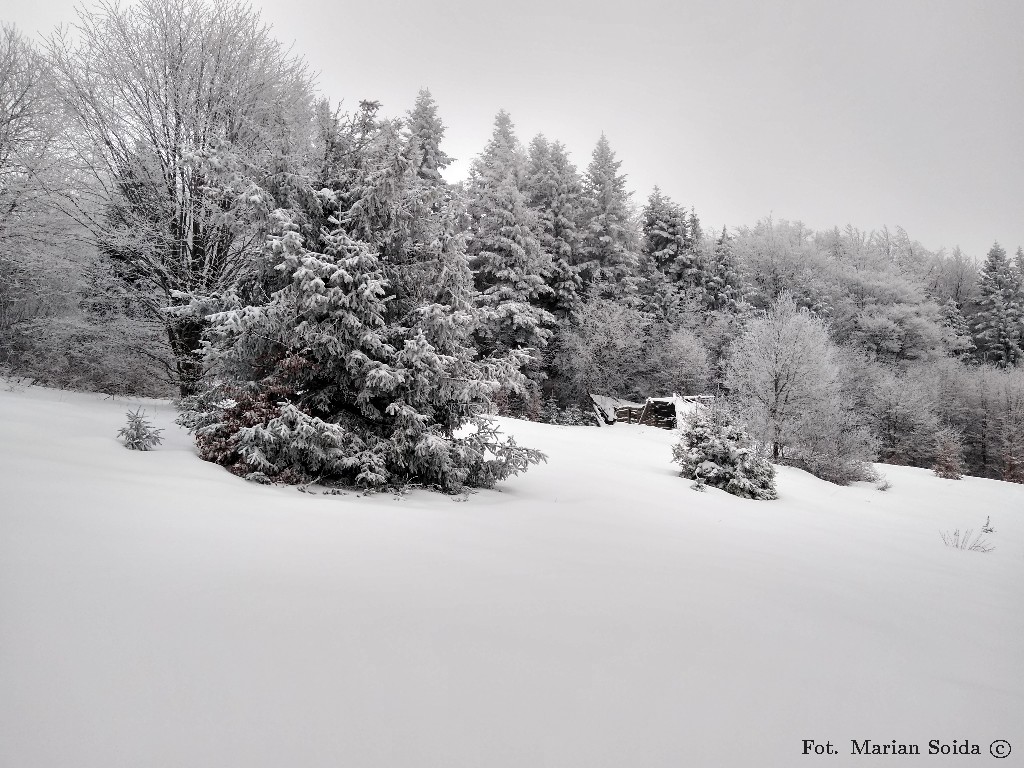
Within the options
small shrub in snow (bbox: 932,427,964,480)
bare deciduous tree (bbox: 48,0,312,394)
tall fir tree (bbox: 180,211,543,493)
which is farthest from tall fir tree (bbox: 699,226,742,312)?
tall fir tree (bbox: 180,211,543,493)

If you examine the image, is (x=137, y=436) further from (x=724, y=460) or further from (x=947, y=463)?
(x=947, y=463)

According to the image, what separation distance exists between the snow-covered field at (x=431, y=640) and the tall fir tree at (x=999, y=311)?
48.5 meters

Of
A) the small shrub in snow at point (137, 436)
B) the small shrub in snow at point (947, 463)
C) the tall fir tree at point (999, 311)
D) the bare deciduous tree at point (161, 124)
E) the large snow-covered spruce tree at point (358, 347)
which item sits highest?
the tall fir tree at point (999, 311)

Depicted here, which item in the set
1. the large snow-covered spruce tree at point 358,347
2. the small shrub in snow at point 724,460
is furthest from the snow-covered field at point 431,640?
the small shrub in snow at point 724,460

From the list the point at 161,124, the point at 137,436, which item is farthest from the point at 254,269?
the point at 161,124

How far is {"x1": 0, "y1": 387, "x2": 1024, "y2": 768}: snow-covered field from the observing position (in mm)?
1523

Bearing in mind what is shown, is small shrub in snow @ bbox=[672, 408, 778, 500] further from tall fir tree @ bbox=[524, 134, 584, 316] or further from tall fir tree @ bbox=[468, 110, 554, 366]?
tall fir tree @ bbox=[524, 134, 584, 316]

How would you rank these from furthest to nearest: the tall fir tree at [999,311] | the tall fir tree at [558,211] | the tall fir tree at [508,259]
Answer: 1. the tall fir tree at [999,311]
2. the tall fir tree at [558,211]
3. the tall fir tree at [508,259]

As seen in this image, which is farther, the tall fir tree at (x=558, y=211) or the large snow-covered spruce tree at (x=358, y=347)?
the tall fir tree at (x=558, y=211)

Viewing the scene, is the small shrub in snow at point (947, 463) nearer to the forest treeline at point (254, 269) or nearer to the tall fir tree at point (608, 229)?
the forest treeline at point (254, 269)

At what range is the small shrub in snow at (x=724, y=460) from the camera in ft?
34.6

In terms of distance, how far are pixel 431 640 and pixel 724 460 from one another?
34.7 feet

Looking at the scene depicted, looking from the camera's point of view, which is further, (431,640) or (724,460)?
(724,460)

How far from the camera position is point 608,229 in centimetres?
3034
